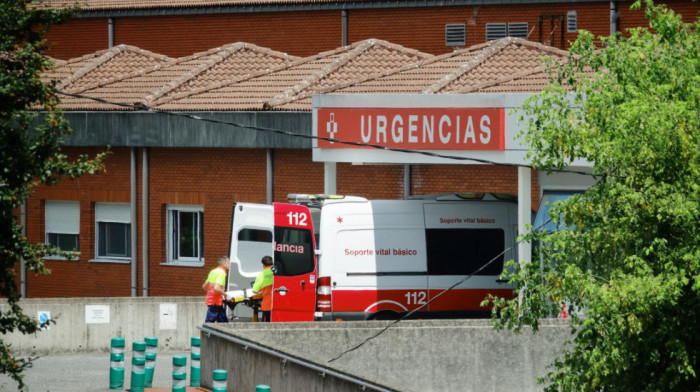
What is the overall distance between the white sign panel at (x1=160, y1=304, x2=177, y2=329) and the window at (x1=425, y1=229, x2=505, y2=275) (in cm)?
513

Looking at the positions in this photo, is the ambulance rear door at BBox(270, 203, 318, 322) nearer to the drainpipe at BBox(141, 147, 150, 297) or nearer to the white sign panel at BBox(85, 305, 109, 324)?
the white sign panel at BBox(85, 305, 109, 324)

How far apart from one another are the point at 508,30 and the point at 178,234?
10242 millimetres

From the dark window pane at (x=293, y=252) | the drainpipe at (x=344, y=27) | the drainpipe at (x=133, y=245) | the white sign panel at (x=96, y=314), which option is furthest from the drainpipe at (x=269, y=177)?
the dark window pane at (x=293, y=252)

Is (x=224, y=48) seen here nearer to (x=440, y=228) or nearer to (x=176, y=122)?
Result: (x=176, y=122)

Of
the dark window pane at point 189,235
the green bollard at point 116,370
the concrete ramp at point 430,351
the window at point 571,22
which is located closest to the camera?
the green bollard at point 116,370

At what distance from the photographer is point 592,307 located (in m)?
12.9

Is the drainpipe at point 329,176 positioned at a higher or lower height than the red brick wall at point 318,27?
lower

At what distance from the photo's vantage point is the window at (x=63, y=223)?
110 feet

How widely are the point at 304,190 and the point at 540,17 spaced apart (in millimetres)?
8551

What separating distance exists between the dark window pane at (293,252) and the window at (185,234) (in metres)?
10.1

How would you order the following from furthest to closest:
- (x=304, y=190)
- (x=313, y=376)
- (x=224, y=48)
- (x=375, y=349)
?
(x=224, y=48), (x=304, y=190), (x=375, y=349), (x=313, y=376)

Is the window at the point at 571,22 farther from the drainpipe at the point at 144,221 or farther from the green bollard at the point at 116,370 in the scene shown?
the green bollard at the point at 116,370

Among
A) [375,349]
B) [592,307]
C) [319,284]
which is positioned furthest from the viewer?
[319,284]

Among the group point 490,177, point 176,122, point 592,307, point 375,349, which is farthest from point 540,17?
point 592,307
